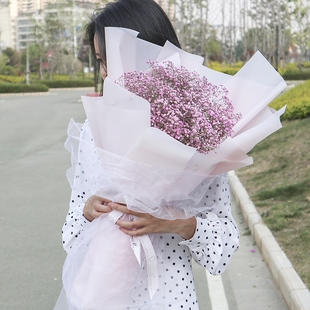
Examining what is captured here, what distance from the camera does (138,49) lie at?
1655 mm

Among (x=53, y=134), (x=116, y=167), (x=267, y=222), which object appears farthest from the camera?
(x=53, y=134)

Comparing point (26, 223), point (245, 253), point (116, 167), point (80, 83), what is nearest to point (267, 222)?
point (245, 253)

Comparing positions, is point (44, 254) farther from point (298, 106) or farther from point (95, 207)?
point (298, 106)

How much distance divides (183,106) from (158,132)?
146 millimetres

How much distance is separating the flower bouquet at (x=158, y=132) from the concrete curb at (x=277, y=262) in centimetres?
134

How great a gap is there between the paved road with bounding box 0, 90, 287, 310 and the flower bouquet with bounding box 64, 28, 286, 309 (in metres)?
2.56

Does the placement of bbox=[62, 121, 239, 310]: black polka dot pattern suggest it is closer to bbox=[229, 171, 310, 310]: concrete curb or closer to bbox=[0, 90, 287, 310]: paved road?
bbox=[229, 171, 310, 310]: concrete curb

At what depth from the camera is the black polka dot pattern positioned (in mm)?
1693

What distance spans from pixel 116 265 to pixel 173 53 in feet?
2.17

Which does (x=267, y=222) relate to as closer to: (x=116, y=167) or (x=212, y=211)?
(x=212, y=211)

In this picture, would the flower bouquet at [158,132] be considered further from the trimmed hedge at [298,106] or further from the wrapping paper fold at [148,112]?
the trimmed hedge at [298,106]

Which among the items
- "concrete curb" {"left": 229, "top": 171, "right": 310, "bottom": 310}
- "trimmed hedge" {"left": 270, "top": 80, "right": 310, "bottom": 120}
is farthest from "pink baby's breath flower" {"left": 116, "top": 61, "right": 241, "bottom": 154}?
"trimmed hedge" {"left": 270, "top": 80, "right": 310, "bottom": 120}

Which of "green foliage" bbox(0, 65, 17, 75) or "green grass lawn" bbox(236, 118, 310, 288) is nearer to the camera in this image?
"green grass lawn" bbox(236, 118, 310, 288)

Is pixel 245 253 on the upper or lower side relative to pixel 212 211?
lower
